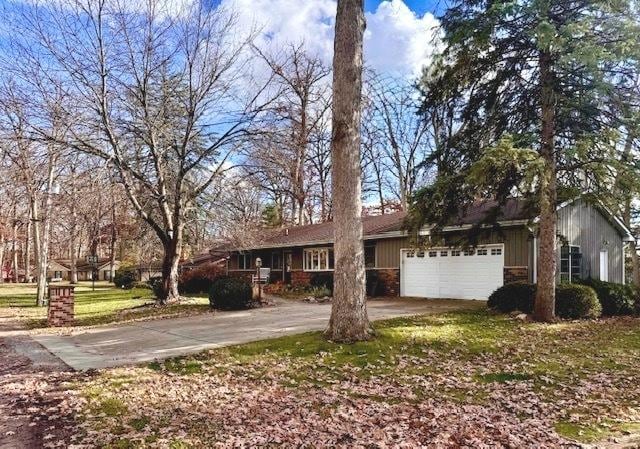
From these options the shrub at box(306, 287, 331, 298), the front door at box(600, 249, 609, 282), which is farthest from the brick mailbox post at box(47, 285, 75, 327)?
the front door at box(600, 249, 609, 282)

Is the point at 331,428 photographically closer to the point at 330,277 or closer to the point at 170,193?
the point at 170,193

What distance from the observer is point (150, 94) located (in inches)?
594

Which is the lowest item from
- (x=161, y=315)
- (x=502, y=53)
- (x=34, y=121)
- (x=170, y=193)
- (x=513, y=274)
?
(x=161, y=315)

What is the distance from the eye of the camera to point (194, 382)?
6414 mm

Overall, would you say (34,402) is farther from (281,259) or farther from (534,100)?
(281,259)

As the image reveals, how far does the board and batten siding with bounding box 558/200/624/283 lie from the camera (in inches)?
655

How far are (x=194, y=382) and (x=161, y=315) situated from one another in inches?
334

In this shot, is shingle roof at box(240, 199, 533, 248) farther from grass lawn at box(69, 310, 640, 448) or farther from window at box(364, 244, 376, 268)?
grass lawn at box(69, 310, 640, 448)

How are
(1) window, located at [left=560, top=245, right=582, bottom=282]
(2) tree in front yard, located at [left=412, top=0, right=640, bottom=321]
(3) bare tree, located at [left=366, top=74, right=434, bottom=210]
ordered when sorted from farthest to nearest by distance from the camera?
(3) bare tree, located at [left=366, top=74, right=434, bottom=210], (1) window, located at [left=560, top=245, right=582, bottom=282], (2) tree in front yard, located at [left=412, top=0, right=640, bottom=321]

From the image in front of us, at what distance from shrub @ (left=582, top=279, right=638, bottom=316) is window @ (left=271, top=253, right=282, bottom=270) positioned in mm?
15521

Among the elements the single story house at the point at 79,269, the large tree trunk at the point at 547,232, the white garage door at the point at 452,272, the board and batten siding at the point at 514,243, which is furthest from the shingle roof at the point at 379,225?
the single story house at the point at 79,269

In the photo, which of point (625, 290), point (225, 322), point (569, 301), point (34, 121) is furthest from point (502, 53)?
point (34, 121)

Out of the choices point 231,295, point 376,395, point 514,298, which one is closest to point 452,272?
point 514,298

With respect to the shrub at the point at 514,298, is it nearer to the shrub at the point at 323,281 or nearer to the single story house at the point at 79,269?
the shrub at the point at 323,281
